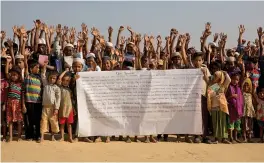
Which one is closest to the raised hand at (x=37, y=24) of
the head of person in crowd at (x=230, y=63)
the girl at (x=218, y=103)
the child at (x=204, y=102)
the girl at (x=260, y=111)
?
the child at (x=204, y=102)

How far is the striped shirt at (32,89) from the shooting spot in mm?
7492

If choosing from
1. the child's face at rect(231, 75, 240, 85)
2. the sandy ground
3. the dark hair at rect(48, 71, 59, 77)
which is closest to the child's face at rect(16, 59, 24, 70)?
the dark hair at rect(48, 71, 59, 77)

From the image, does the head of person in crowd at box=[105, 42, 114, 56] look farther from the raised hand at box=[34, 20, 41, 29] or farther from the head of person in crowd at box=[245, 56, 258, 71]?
the head of person in crowd at box=[245, 56, 258, 71]

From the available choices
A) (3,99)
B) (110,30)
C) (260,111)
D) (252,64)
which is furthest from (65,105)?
(252,64)

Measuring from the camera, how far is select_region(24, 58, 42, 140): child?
7504mm

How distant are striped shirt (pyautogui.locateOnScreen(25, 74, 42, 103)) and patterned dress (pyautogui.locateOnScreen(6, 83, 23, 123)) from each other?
0.19 m

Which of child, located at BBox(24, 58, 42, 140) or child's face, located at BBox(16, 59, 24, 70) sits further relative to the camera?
child's face, located at BBox(16, 59, 24, 70)

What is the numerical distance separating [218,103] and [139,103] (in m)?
1.84

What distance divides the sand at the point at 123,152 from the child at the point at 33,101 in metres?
0.37

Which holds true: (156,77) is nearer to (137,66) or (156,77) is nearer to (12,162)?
(137,66)

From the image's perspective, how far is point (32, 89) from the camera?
752cm

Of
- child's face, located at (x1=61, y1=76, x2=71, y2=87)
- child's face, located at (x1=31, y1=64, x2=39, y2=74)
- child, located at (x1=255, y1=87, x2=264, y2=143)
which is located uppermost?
child's face, located at (x1=31, y1=64, x2=39, y2=74)

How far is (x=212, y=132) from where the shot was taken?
841 cm

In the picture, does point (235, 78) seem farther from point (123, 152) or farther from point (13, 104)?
point (13, 104)
